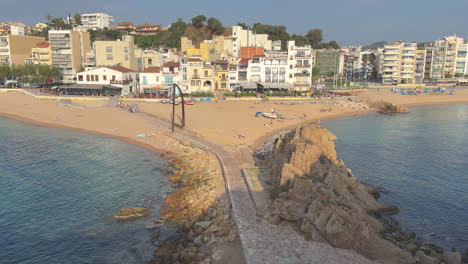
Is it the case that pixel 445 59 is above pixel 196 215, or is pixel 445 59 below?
above

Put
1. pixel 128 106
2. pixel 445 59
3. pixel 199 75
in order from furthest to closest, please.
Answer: pixel 445 59
pixel 199 75
pixel 128 106

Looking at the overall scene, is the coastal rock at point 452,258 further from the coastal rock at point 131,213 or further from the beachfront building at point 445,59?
the beachfront building at point 445,59

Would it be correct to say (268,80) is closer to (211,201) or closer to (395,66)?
(395,66)

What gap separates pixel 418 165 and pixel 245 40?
3448 inches

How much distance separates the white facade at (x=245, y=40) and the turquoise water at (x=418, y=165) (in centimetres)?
5652

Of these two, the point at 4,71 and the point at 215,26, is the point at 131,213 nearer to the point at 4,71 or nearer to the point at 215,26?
the point at 4,71

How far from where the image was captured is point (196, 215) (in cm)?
2231

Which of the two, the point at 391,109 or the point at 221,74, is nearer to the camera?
the point at 391,109

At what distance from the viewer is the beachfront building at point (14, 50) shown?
104 m

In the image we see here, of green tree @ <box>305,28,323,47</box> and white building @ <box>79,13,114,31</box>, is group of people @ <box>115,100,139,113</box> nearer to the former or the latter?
green tree @ <box>305,28,323,47</box>

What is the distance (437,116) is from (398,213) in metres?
51.8

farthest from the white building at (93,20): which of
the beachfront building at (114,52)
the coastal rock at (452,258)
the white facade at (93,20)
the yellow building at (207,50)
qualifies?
the coastal rock at (452,258)

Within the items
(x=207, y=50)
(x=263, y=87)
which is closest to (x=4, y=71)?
(x=207, y=50)

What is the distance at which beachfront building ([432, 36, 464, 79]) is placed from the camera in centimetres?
11700
